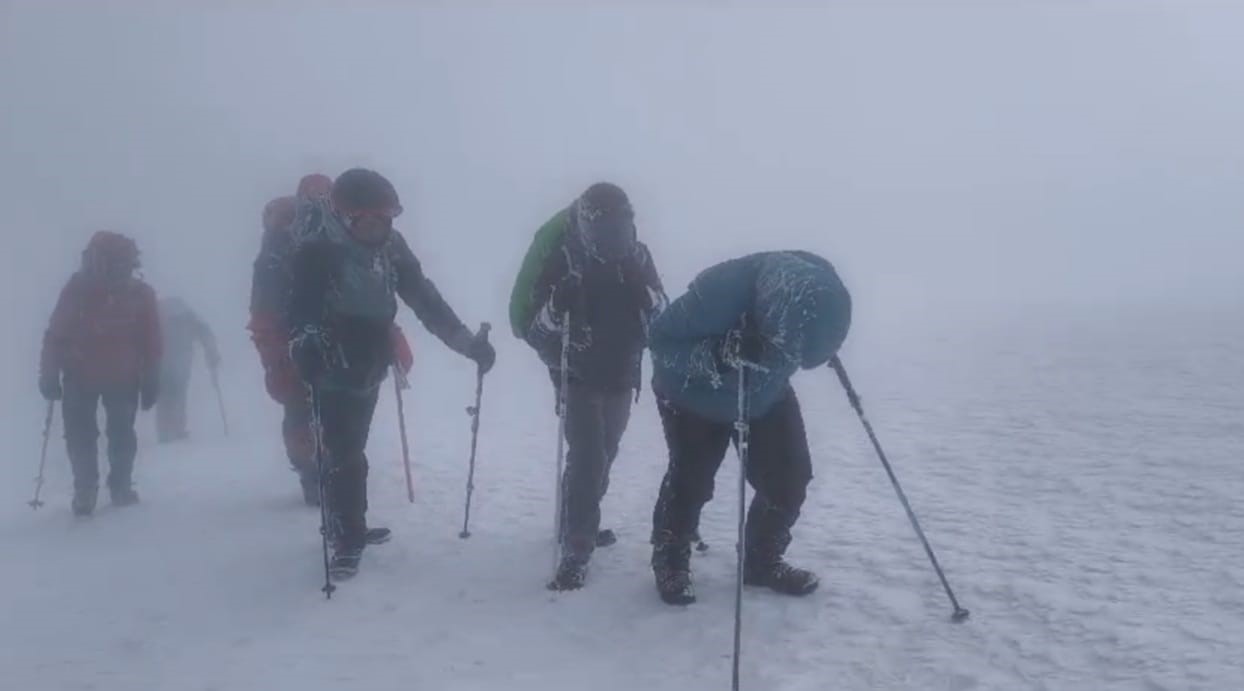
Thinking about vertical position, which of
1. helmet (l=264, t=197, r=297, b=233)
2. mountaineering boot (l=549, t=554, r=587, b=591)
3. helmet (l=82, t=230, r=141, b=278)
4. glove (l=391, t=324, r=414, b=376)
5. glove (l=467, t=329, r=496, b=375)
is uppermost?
helmet (l=264, t=197, r=297, b=233)

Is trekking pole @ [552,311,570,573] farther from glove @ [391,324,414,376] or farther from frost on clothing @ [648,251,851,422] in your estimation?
glove @ [391,324,414,376]

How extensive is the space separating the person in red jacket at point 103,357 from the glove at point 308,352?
357 centimetres

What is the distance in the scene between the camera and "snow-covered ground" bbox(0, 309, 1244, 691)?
5.12 m

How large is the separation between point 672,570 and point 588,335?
148 cm

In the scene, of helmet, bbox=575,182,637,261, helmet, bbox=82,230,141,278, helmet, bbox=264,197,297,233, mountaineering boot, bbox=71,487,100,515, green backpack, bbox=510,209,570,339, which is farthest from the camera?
mountaineering boot, bbox=71,487,100,515

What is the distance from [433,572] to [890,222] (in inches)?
4973

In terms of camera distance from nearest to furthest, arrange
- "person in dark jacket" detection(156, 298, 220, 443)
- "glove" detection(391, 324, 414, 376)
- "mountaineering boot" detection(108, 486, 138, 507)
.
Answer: "glove" detection(391, 324, 414, 376) → "mountaineering boot" detection(108, 486, 138, 507) → "person in dark jacket" detection(156, 298, 220, 443)

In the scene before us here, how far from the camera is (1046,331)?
20266 mm

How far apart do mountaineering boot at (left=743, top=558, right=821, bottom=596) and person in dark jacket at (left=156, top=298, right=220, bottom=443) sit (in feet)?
34.4

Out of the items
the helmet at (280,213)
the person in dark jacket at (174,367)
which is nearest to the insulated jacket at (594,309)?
the helmet at (280,213)

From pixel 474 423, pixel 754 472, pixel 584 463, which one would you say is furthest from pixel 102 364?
pixel 754 472

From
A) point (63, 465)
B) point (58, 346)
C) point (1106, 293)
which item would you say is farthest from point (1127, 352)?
point (1106, 293)

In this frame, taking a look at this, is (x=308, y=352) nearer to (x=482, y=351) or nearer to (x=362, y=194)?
(x=362, y=194)

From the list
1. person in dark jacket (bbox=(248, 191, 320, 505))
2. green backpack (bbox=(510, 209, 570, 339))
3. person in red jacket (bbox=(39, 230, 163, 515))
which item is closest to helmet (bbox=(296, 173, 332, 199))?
person in dark jacket (bbox=(248, 191, 320, 505))
